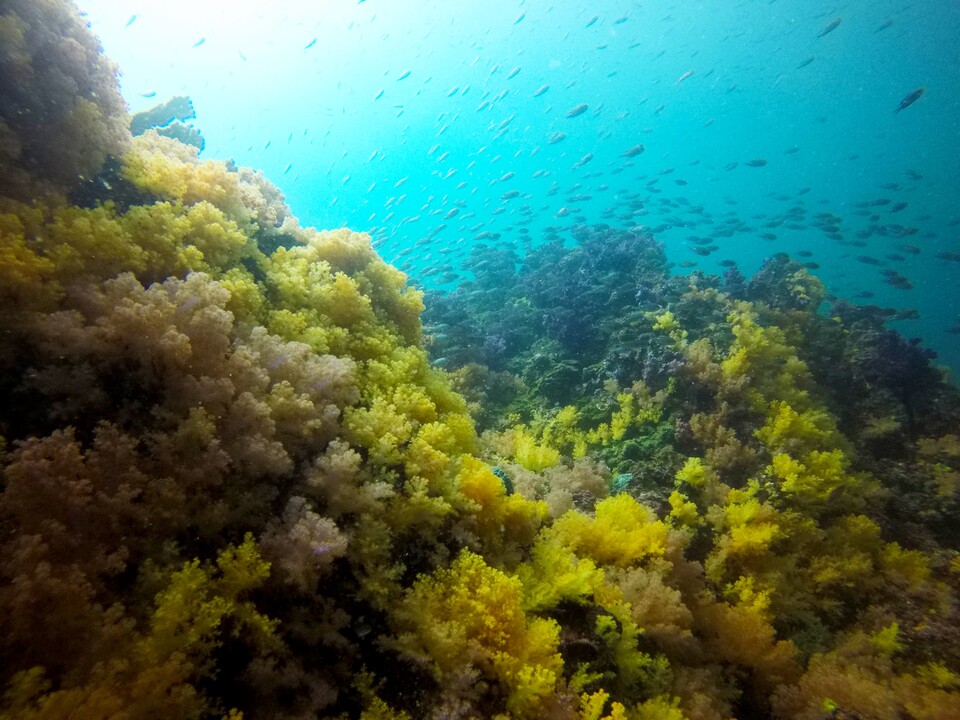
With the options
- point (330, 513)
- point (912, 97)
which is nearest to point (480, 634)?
point (330, 513)

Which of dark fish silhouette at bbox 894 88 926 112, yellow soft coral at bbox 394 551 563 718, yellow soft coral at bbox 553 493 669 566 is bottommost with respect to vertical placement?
yellow soft coral at bbox 394 551 563 718

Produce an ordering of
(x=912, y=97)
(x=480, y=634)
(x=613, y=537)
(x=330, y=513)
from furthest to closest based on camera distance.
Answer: (x=912, y=97) → (x=613, y=537) → (x=330, y=513) → (x=480, y=634)

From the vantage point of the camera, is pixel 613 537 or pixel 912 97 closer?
pixel 613 537

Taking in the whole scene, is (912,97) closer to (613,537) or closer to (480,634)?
(613,537)

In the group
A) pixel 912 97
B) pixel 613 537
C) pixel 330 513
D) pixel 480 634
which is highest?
pixel 912 97

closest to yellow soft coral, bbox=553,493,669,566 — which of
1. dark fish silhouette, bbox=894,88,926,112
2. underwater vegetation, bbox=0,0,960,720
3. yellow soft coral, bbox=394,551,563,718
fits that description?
underwater vegetation, bbox=0,0,960,720

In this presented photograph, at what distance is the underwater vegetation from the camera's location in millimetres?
2498

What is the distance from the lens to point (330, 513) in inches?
131

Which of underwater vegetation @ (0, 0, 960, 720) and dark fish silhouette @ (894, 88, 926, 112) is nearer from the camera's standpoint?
underwater vegetation @ (0, 0, 960, 720)

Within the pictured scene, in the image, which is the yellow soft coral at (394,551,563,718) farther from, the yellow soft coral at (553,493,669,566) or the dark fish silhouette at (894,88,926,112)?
the dark fish silhouette at (894,88,926,112)

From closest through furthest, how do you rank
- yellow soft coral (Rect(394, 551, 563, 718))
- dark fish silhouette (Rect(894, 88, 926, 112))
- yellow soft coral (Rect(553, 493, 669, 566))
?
yellow soft coral (Rect(394, 551, 563, 718))
yellow soft coral (Rect(553, 493, 669, 566))
dark fish silhouette (Rect(894, 88, 926, 112))

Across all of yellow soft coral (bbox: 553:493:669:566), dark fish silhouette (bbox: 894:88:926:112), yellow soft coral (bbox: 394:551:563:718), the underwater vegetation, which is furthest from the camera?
dark fish silhouette (bbox: 894:88:926:112)

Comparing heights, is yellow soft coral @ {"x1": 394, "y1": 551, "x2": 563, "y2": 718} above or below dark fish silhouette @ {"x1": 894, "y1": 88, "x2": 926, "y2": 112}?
below

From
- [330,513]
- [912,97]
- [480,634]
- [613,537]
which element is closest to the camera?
[480,634]
